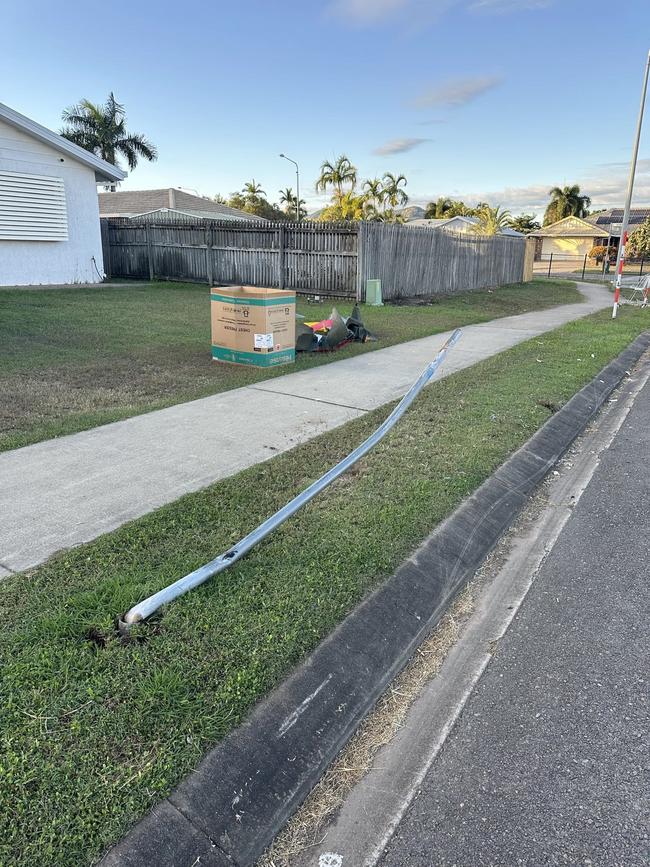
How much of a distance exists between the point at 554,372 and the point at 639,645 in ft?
19.4

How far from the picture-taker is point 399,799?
213 centimetres

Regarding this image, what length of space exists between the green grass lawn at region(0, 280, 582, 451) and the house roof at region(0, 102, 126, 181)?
156 inches

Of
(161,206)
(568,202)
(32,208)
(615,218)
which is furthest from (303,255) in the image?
(568,202)

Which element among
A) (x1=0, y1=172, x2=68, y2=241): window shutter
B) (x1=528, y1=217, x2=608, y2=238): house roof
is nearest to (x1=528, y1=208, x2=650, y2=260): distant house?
(x1=528, y1=217, x2=608, y2=238): house roof

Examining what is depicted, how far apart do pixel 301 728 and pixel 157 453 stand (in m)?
3.05

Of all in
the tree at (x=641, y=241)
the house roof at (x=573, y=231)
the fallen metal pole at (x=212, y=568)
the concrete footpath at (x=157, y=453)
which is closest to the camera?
the fallen metal pole at (x=212, y=568)

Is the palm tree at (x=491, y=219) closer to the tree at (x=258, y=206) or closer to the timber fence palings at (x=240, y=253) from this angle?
the timber fence palings at (x=240, y=253)

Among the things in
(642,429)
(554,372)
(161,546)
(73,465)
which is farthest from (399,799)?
(554,372)

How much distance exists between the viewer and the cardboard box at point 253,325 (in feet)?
25.5

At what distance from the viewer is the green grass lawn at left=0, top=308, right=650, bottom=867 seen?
1877 mm

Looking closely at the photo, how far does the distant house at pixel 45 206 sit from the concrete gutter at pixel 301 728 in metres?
16.3

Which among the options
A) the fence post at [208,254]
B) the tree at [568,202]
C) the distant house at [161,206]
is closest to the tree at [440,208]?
the tree at [568,202]

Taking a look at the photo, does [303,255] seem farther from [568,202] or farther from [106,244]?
[568,202]

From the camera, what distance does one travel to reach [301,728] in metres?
2.27
